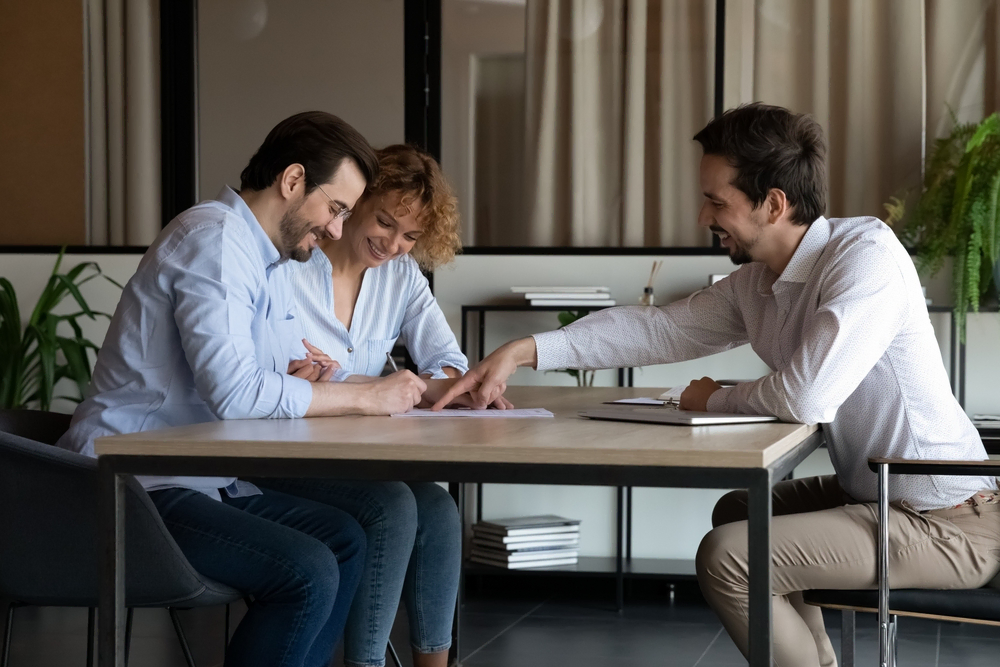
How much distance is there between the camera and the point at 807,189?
82.1 inches

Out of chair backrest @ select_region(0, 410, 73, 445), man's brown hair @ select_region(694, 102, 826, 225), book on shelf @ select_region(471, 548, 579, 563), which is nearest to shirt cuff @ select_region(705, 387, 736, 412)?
man's brown hair @ select_region(694, 102, 826, 225)

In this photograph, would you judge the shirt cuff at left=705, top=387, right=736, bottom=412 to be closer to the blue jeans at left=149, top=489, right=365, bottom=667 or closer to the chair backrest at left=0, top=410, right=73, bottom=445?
the blue jeans at left=149, top=489, right=365, bottom=667

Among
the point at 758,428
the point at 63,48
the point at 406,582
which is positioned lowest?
the point at 406,582

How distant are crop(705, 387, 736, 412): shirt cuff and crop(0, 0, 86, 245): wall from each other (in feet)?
11.3

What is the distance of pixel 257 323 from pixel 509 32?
2.74 m

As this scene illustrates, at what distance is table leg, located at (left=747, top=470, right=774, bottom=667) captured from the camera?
1378mm

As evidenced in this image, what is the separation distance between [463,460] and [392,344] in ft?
4.41

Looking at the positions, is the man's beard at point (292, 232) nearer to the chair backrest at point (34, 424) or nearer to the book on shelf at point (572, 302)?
the chair backrest at point (34, 424)

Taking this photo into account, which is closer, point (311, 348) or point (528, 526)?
point (311, 348)

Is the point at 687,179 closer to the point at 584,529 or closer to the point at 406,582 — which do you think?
the point at 584,529

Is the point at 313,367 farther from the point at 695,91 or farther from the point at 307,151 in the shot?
the point at 695,91

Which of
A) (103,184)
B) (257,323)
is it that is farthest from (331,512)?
(103,184)

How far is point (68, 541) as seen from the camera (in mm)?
1775

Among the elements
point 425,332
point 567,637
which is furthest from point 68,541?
point 567,637
